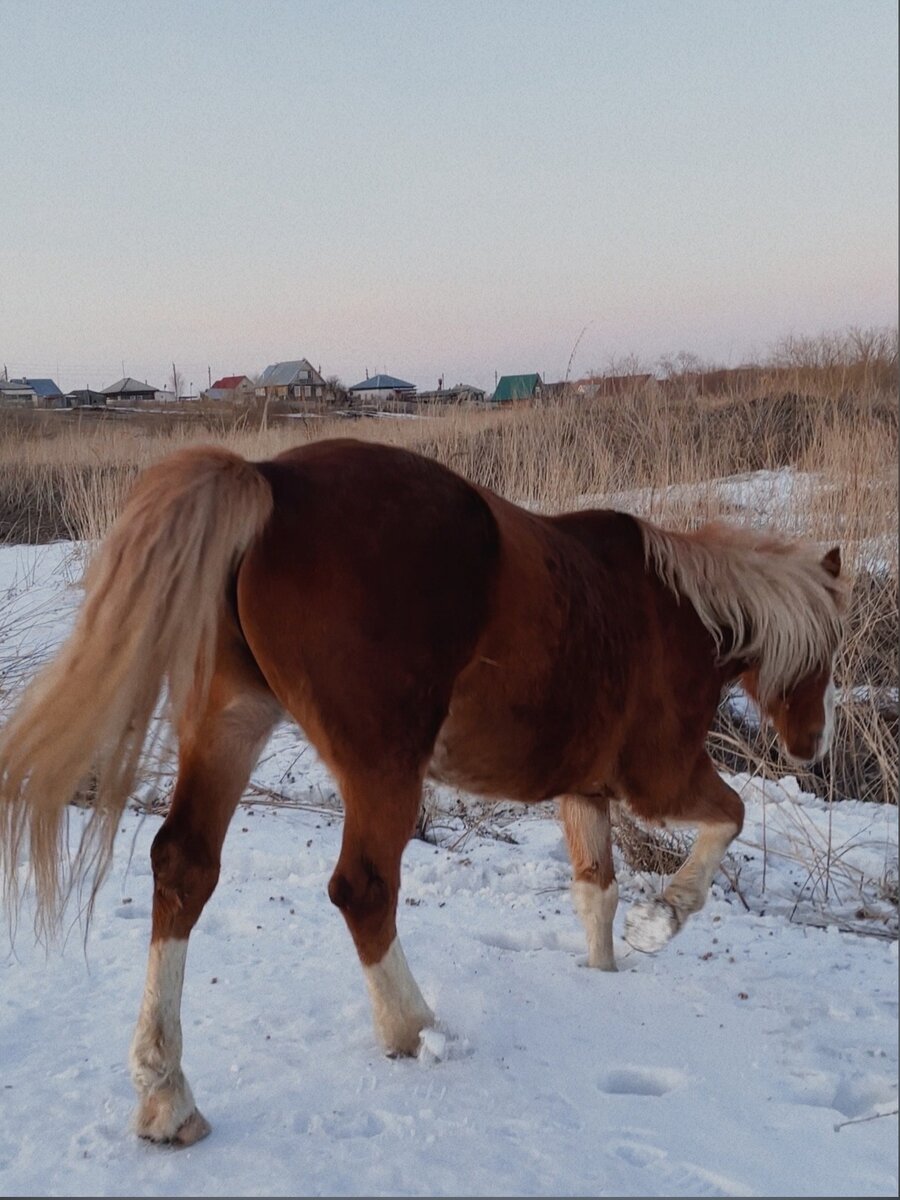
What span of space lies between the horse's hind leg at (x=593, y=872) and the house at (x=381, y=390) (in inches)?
306

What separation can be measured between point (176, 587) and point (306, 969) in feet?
4.65

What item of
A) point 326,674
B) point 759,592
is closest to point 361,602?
point 326,674

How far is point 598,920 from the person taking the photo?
2918 millimetres

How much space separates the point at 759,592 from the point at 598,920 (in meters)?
1.10

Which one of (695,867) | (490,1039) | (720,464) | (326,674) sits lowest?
(490,1039)

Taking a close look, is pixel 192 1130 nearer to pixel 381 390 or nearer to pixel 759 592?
pixel 759 592

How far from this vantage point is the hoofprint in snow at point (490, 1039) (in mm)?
1841

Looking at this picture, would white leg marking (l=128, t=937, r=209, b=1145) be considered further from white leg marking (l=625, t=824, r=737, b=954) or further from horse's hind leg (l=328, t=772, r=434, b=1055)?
white leg marking (l=625, t=824, r=737, b=954)

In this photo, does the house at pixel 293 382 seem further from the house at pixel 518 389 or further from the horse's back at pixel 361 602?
the horse's back at pixel 361 602

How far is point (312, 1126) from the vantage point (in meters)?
2.02

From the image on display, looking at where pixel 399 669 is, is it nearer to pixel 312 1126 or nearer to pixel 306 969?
pixel 312 1126

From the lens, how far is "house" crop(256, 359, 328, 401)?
12.0 metres

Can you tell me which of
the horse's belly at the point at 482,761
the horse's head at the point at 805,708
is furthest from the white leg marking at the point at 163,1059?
the horse's head at the point at 805,708

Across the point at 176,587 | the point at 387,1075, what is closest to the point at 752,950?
the point at 387,1075
